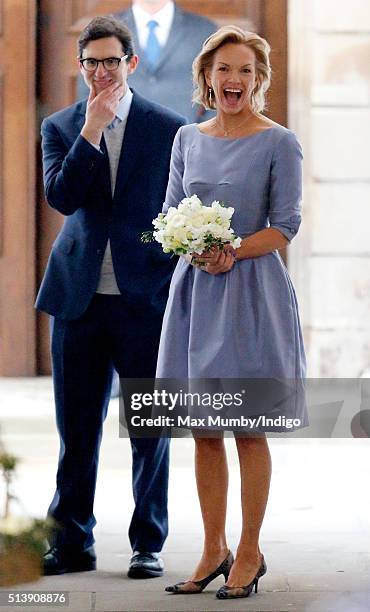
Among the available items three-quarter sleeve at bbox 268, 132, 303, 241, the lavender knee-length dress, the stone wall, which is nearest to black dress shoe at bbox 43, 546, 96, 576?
the lavender knee-length dress

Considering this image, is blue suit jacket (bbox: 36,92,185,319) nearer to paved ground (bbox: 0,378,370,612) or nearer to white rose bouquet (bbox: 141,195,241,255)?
white rose bouquet (bbox: 141,195,241,255)

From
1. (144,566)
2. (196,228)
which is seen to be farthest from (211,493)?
(196,228)

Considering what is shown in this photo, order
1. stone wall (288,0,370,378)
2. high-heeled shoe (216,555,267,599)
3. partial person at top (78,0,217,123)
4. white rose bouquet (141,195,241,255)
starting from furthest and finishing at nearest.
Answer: partial person at top (78,0,217,123)
stone wall (288,0,370,378)
high-heeled shoe (216,555,267,599)
white rose bouquet (141,195,241,255)

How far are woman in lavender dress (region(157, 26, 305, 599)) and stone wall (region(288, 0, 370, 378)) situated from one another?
11.4 feet

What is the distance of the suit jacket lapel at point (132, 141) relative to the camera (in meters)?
3.98

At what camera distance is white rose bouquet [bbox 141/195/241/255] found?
3564 millimetres

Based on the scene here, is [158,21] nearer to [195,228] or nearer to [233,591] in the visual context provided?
[195,228]

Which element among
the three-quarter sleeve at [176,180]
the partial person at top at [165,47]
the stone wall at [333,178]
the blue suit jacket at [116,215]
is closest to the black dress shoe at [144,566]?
the blue suit jacket at [116,215]

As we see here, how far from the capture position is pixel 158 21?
7.30 metres

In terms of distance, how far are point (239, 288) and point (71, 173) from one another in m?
0.58

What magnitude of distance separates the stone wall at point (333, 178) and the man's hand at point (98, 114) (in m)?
3.45

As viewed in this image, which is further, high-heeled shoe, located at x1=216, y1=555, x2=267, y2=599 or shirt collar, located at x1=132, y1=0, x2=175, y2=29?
shirt collar, located at x1=132, y1=0, x2=175, y2=29

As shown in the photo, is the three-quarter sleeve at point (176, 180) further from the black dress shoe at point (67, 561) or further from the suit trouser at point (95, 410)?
the black dress shoe at point (67, 561)

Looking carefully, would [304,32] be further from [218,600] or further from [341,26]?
[218,600]
